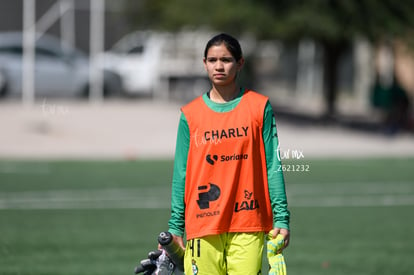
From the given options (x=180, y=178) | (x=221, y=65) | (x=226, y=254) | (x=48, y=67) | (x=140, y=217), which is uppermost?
(x=48, y=67)

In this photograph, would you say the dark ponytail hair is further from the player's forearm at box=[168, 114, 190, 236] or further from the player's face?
the player's forearm at box=[168, 114, 190, 236]

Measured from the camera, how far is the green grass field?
9688mm

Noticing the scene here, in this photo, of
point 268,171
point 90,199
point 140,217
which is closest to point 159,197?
point 90,199

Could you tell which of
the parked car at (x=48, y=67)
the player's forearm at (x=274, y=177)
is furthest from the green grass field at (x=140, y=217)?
the parked car at (x=48, y=67)

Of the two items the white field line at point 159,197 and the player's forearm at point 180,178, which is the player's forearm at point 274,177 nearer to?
the player's forearm at point 180,178

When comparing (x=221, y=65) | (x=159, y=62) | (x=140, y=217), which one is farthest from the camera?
(x=159, y=62)

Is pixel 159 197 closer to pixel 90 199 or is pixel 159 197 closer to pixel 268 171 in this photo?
pixel 90 199

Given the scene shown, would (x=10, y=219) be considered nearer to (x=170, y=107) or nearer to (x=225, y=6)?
(x=225, y=6)

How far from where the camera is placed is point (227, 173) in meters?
5.51

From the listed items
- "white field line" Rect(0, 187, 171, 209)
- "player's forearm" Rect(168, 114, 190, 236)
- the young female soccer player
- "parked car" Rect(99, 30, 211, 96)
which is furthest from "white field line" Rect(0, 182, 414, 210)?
"parked car" Rect(99, 30, 211, 96)

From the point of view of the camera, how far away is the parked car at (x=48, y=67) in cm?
2841

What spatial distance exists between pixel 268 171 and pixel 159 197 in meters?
10.6

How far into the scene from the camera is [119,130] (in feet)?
91.6

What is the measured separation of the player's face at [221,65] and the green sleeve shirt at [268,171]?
0.50 ft
